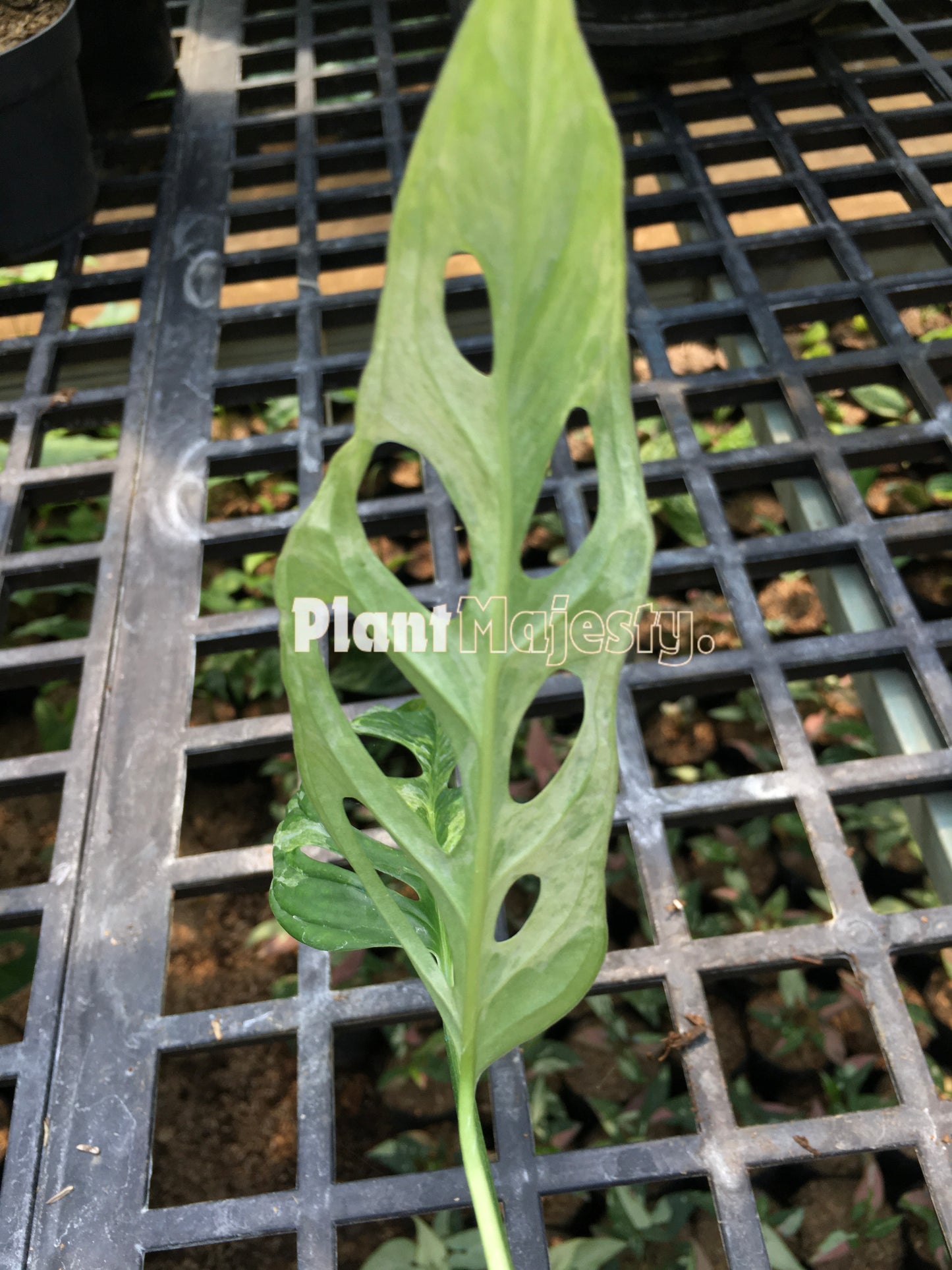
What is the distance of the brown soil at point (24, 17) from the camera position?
0.96 meters

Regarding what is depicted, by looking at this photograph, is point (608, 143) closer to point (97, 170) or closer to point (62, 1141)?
point (62, 1141)

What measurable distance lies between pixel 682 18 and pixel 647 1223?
118cm

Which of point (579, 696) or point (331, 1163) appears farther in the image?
point (579, 696)

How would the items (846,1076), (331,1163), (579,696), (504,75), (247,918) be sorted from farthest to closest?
(247,918) < (846,1076) < (579,696) < (331,1163) < (504,75)

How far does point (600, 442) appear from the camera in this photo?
329 mm

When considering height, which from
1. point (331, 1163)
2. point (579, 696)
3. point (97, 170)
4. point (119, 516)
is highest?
point (97, 170)

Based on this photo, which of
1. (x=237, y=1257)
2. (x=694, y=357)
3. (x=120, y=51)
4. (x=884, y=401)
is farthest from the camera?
(x=694, y=357)

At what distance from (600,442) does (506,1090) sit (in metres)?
0.37

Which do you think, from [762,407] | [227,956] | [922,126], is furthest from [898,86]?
[227,956]

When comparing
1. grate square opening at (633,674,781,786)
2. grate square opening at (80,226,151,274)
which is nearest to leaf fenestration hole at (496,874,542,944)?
grate square opening at (633,674,781,786)

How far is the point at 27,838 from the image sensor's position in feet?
3.69

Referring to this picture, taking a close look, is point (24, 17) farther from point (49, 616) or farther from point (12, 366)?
point (49, 616)

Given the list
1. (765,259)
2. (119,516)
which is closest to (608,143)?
(119,516)

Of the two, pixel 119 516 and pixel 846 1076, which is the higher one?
pixel 119 516
